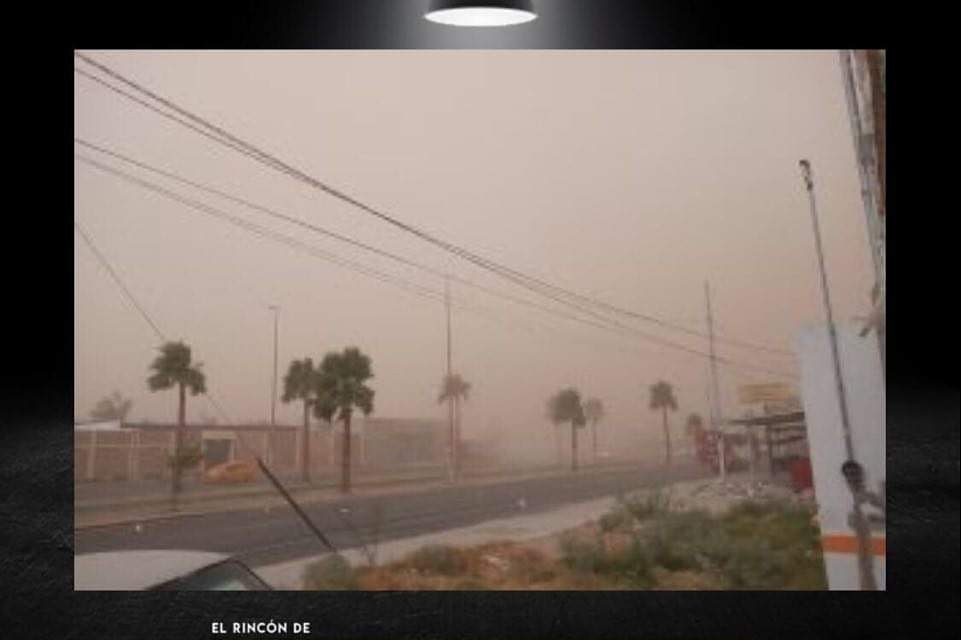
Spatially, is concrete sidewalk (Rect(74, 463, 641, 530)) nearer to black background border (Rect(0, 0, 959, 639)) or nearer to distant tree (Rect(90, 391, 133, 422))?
black background border (Rect(0, 0, 959, 639))

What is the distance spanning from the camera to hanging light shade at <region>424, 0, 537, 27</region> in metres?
4.06

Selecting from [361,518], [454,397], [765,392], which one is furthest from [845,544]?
[361,518]

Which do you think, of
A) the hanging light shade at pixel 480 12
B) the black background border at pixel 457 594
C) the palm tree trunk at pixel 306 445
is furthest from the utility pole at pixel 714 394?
the palm tree trunk at pixel 306 445

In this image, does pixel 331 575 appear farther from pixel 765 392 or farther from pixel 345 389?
pixel 765 392

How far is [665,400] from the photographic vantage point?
14.0 feet

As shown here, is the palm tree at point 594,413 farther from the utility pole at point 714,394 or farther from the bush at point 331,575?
the bush at point 331,575

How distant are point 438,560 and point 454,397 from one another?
1.40ft

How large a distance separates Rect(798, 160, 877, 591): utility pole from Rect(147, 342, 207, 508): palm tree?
1.62m

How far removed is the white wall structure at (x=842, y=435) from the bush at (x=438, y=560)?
94 cm

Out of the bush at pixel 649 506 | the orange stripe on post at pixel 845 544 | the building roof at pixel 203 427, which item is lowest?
the orange stripe on post at pixel 845 544

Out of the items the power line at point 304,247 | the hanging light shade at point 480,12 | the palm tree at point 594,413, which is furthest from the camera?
the power line at point 304,247

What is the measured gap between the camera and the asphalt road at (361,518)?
Answer: 4277 millimetres

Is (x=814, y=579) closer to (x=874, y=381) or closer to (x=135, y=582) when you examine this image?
(x=874, y=381)

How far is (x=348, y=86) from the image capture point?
4.34 m
